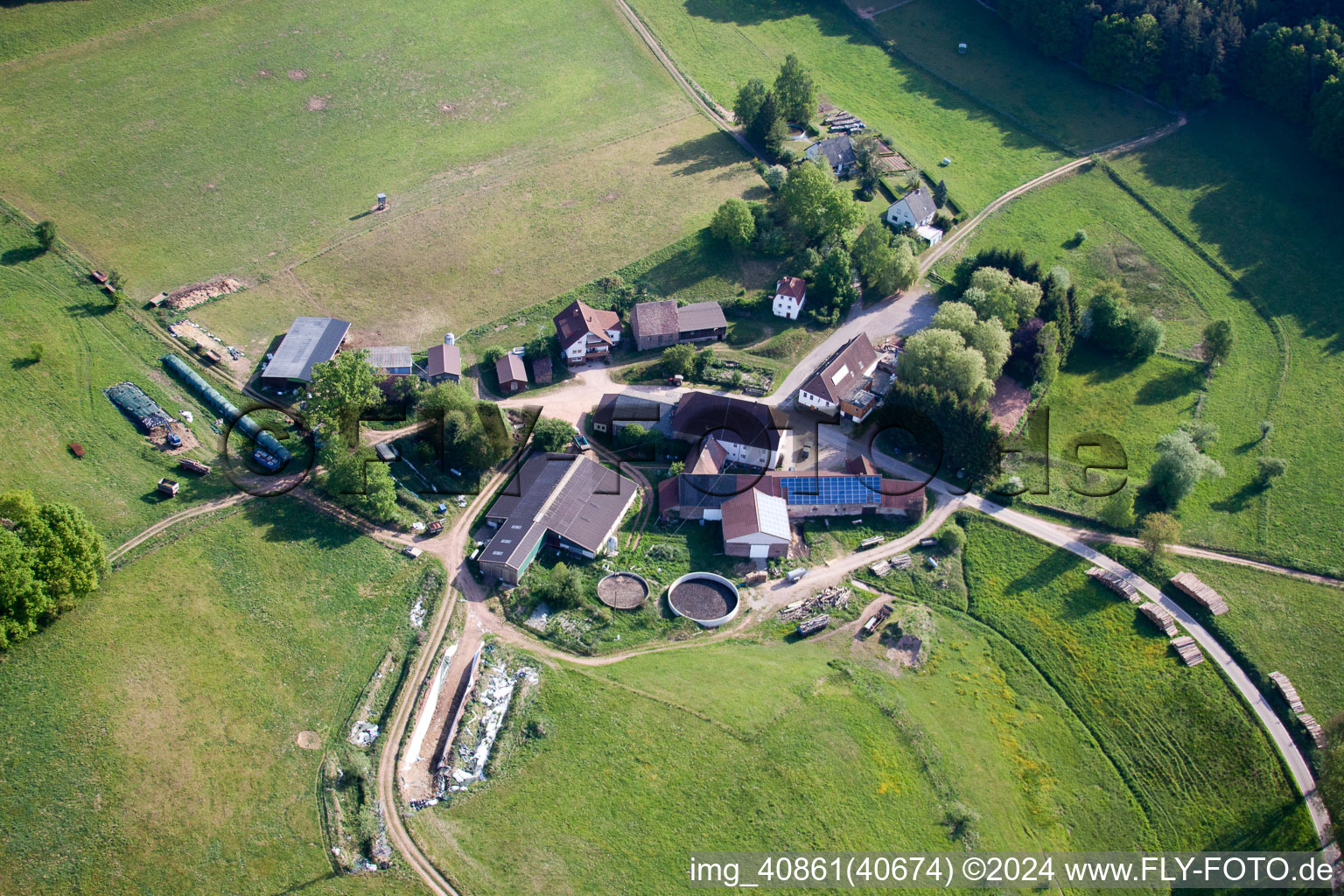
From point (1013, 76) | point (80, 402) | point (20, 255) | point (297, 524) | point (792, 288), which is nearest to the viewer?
point (297, 524)

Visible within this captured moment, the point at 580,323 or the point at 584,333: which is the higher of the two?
the point at 580,323

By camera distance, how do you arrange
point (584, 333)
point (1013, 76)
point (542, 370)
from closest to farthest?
point (542, 370) < point (584, 333) < point (1013, 76)

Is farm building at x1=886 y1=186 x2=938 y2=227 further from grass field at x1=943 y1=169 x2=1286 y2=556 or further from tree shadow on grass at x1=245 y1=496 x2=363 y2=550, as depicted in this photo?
tree shadow on grass at x1=245 y1=496 x2=363 y2=550

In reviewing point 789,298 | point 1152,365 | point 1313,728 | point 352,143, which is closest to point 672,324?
point 789,298

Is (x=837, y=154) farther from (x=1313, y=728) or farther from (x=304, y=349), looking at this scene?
(x=1313, y=728)

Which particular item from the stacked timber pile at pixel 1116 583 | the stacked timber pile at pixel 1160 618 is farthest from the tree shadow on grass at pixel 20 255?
the stacked timber pile at pixel 1160 618

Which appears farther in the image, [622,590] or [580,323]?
[580,323]
